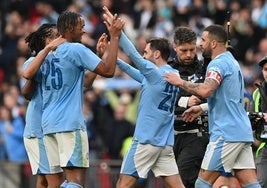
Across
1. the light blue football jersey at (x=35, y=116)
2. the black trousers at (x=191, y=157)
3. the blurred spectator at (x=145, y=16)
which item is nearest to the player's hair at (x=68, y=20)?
the light blue football jersey at (x=35, y=116)

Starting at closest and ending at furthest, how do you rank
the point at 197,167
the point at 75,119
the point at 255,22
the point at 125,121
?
the point at 75,119 < the point at 197,167 < the point at 125,121 < the point at 255,22

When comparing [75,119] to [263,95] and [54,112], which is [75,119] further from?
[263,95]

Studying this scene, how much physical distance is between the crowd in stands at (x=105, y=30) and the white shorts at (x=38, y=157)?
25.1 feet

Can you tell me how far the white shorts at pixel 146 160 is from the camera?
13.5 meters

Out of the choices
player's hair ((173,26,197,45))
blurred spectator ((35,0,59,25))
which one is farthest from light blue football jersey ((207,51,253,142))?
blurred spectator ((35,0,59,25))

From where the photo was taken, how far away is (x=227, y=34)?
1355 centimetres

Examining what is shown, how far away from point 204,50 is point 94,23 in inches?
473

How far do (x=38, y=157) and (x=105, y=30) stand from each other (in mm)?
11264

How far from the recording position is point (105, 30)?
2478 cm

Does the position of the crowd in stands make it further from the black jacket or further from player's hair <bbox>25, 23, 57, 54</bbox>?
player's hair <bbox>25, 23, 57, 54</bbox>

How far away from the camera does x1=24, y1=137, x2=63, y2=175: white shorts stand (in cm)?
1363

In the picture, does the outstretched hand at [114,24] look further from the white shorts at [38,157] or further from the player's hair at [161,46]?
the white shorts at [38,157]

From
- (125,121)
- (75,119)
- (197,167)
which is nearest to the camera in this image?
(75,119)

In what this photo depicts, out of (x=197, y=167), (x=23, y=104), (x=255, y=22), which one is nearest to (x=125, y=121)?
(x=23, y=104)
